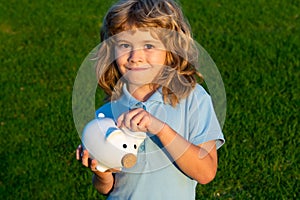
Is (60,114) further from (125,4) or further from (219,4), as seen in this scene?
(219,4)

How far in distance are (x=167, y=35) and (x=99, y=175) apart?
0.54m

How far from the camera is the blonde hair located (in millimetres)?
2021

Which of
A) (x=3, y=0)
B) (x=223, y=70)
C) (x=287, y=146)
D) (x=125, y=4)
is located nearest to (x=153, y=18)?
(x=125, y=4)

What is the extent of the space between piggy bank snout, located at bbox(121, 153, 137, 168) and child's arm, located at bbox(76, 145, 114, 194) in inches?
4.2

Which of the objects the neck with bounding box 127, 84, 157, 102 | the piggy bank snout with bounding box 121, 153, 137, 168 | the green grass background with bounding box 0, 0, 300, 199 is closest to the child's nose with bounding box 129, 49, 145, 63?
the neck with bounding box 127, 84, 157, 102

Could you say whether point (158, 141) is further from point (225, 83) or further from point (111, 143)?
point (225, 83)

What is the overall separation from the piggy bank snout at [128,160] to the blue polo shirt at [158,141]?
5cm

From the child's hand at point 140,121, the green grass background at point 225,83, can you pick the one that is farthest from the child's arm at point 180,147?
the green grass background at point 225,83

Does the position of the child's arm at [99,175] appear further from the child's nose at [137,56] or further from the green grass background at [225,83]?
the green grass background at [225,83]

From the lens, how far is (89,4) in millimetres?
8578

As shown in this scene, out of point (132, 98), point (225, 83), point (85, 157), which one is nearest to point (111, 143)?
point (85, 157)

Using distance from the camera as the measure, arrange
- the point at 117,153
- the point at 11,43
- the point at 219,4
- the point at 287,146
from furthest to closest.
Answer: the point at 219,4 < the point at 11,43 < the point at 287,146 < the point at 117,153

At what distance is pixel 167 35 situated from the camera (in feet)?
6.57

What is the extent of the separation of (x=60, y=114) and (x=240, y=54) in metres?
2.07
